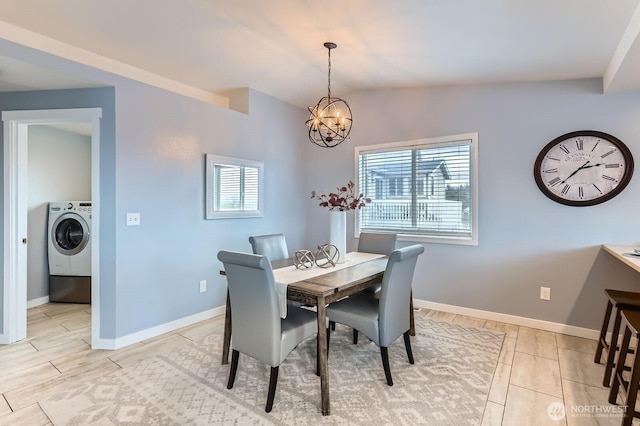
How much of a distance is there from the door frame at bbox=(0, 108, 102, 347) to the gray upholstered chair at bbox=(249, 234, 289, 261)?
135 cm

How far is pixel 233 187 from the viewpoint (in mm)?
3889

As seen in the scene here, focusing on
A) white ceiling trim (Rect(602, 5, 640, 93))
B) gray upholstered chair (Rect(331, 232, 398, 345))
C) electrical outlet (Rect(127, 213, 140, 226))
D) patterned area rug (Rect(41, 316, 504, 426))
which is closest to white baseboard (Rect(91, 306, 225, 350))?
patterned area rug (Rect(41, 316, 504, 426))

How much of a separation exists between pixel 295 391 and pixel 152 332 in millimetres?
1703

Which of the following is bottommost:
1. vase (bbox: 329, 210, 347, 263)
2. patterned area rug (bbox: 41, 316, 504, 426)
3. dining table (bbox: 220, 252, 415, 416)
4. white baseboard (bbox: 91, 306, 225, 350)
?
patterned area rug (bbox: 41, 316, 504, 426)

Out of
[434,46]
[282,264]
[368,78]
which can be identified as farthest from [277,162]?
[434,46]

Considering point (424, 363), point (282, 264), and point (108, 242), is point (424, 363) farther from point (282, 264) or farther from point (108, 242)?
point (108, 242)

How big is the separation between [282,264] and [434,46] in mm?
2231

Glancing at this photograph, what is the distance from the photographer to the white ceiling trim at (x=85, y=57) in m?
2.47

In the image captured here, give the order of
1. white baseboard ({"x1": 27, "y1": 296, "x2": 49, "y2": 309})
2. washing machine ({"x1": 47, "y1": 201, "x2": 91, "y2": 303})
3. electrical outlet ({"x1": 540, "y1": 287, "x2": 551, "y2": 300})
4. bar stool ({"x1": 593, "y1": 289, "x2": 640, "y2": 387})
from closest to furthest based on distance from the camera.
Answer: bar stool ({"x1": 593, "y1": 289, "x2": 640, "y2": 387}), electrical outlet ({"x1": 540, "y1": 287, "x2": 551, "y2": 300}), white baseboard ({"x1": 27, "y1": 296, "x2": 49, "y2": 309}), washing machine ({"x1": 47, "y1": 201, "x2": 91, "y2": 303})

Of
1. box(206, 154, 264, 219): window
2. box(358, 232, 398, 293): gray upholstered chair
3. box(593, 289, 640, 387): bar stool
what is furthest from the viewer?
box(206, 154, 264, 219): window

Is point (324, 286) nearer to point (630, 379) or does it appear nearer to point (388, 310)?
point (388, 310)

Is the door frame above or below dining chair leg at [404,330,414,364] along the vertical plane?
above

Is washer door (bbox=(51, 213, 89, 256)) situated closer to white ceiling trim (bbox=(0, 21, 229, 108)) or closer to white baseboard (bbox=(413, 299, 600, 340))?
white ceiling trim (bbox=(0, 21, 229, 108))

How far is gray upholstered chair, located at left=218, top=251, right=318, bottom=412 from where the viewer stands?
1.98 m
